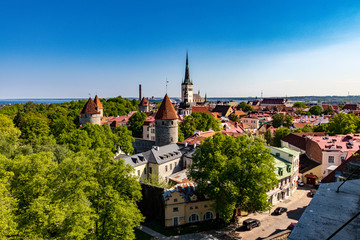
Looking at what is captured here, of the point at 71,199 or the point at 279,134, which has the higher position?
the point at 71,199

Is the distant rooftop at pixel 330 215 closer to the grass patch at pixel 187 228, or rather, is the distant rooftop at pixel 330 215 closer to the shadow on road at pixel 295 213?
the grass patch at pixel 187 228

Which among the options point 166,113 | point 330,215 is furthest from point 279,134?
point 330,215

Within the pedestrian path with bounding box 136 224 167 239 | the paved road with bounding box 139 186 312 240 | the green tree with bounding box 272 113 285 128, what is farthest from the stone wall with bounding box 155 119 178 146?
the green tree with bounding box 272 113 285 128

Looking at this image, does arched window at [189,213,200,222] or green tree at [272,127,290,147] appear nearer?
arched window at [189,213,200,222]

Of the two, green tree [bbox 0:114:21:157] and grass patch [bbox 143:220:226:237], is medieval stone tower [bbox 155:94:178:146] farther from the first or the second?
green tree [bbox 0:114:21:157]

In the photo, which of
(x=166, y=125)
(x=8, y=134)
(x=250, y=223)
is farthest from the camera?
(x=8, y=134)

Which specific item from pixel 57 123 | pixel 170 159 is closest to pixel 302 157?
pixel 170 159

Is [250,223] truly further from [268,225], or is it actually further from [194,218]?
[194,218]
